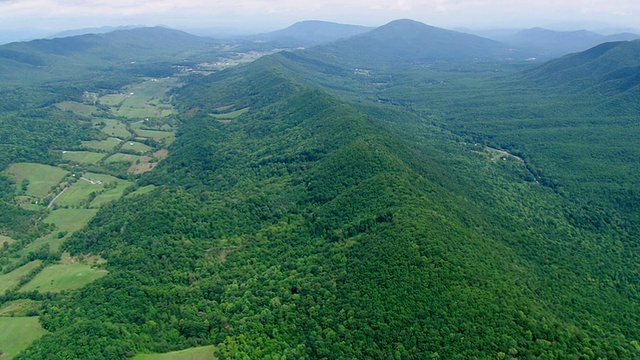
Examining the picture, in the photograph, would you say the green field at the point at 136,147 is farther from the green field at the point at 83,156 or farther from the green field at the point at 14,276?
the green field at the point at 14,276

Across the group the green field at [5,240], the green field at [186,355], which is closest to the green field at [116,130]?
the green field at [5,240]

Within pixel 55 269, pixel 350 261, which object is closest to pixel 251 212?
pixel 350 261

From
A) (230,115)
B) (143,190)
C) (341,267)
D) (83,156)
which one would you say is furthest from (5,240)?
(230,115)

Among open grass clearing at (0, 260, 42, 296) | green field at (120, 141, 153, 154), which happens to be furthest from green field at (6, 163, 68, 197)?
open grass clearing at (0, 260, 42, 296)

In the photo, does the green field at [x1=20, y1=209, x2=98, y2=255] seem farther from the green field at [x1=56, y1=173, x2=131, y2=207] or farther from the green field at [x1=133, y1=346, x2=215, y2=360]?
the green field at [x1=133, y1=346, x2=215, y2=360]

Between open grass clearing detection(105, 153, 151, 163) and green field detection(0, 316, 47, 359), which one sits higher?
open grass clearing detection(105, 153, 151, 163)
